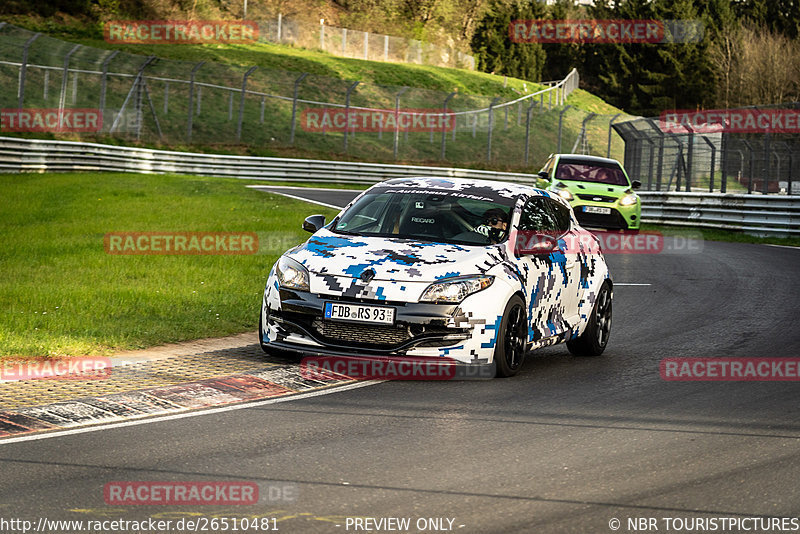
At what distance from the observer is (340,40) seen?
7856cm

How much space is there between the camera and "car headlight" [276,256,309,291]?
8.77m

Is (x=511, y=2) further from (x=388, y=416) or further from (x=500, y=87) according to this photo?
(x=388, y=416)

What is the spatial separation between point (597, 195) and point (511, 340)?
52.4 ft

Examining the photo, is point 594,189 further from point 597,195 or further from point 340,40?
point 340,40

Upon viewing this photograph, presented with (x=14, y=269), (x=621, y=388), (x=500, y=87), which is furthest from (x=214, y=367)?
(x=500, y=87)

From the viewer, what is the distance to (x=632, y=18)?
4237 inches

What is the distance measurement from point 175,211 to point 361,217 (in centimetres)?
1544

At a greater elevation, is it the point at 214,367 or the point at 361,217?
the point at 361,217

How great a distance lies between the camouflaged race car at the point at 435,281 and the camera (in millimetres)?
8477

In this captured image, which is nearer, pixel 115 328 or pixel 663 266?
pixel 115 328

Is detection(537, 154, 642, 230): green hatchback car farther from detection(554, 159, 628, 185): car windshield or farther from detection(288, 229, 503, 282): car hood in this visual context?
detection(288, 229, 503, 282): car hood
